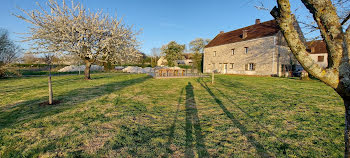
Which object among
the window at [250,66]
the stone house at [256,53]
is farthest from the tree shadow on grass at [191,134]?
the window at [250,66]

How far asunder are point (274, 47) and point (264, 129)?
21.0m

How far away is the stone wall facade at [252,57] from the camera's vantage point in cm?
2058

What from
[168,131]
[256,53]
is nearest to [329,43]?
[168,131]

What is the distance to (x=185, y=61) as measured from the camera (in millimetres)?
68875

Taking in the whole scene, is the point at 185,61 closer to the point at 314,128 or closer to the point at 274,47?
the point at 274,47

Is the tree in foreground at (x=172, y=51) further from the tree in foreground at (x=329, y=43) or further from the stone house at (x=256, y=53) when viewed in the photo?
the tree in foreground at (x=329, y=43)

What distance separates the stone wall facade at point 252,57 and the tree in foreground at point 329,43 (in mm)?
19139

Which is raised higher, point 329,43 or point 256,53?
point 256,53

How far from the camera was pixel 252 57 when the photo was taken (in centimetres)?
2298

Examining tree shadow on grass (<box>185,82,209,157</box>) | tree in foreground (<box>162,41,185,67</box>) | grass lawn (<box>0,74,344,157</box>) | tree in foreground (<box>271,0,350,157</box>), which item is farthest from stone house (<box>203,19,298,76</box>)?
tree in foreground (<box>162,41,185,67</box>)

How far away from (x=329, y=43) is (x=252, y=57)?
940 inches

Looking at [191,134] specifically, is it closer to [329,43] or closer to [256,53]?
[329,43]

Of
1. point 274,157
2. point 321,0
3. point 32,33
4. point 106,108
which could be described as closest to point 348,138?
point 274,157

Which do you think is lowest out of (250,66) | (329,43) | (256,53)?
(329,43)
